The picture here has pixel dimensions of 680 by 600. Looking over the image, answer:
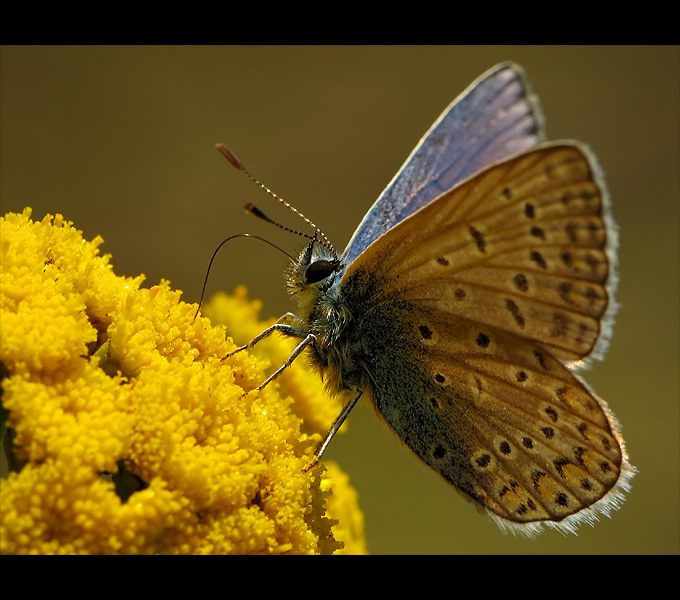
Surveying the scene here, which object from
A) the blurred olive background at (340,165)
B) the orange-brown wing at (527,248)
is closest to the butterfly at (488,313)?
the orange-brown wing at (527,248)

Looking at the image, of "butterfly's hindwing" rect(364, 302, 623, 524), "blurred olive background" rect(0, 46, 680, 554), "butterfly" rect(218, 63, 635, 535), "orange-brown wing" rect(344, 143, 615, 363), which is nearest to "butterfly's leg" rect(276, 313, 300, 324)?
"butterfly" rect(218, 63, 635, 535)

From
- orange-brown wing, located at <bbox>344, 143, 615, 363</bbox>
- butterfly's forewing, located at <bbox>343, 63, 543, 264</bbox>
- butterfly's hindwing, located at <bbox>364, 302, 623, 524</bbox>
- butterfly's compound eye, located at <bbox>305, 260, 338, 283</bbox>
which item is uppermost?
butterfly's forewing, located at <bbox>343, 63, 543, 264</bbox>

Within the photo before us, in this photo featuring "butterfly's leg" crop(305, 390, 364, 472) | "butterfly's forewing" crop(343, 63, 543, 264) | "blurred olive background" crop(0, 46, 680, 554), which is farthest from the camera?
"blurred olive background" crop(0, 46, 680, 554)

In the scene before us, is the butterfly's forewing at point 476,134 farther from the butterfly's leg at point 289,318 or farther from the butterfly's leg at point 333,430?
the butterfly's leg at point 333,430

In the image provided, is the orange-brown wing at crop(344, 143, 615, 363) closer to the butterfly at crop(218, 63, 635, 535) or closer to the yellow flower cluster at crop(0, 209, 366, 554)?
the butterfly at crop(218, 63, 635, 535)

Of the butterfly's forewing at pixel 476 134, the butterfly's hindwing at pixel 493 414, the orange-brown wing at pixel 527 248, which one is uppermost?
the butterfly's forewing at pixel 476 134

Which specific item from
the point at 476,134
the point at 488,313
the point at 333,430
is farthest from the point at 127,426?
the point at 476,134

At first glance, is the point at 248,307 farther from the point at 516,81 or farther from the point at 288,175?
the point at 288,175
